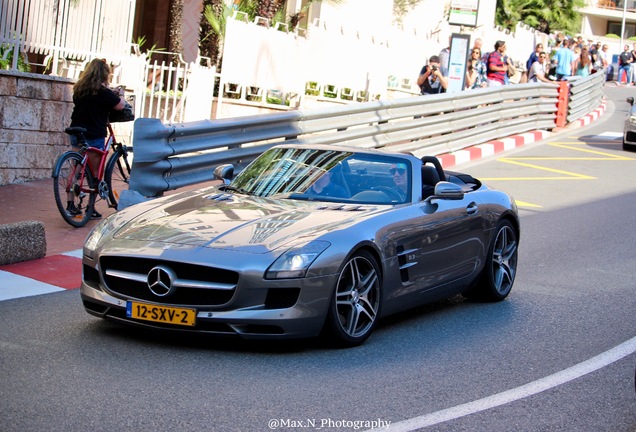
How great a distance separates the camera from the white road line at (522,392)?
518 centimetres

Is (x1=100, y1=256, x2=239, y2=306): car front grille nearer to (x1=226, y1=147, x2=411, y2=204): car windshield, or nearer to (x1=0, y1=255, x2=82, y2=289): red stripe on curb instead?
(x1=226, y1=147, x2=411, y2=204): car windshield

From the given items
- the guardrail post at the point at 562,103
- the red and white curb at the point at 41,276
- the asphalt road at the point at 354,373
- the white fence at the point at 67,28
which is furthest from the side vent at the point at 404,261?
the guardrail post at the point at 562,103

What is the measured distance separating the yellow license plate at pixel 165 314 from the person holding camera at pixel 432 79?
45.4ft

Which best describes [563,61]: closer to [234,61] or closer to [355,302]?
A: [234,61]

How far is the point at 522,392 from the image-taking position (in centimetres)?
593

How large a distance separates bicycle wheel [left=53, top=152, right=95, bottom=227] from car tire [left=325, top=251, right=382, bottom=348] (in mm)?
4445

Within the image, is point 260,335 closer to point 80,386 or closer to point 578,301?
point 80,386

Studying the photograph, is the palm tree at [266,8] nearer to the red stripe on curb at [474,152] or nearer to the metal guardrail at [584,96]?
the red stripe on curb at [474,152]

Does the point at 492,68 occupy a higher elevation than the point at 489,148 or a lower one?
higher

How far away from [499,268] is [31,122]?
6.65m

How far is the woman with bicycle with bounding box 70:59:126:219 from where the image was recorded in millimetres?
10883

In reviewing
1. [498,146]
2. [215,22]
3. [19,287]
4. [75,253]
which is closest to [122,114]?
[75,253]

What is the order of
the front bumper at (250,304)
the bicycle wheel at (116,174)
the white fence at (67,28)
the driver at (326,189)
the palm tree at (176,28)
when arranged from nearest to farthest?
the front bumper at (250,304) → the driver at (326,189) → the bicycle wheel at (116,174) → the white fence at (67,28) → the palm tree at (176,28)

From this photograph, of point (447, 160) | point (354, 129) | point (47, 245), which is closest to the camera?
point (47, 245)
